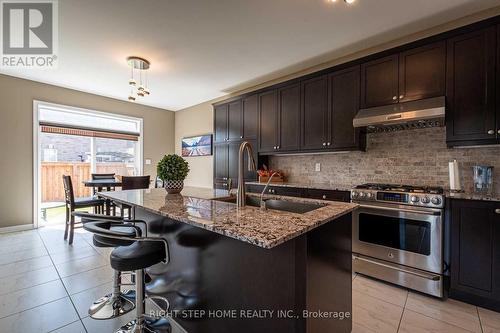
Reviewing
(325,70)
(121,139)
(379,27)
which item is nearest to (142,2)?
(325,70)

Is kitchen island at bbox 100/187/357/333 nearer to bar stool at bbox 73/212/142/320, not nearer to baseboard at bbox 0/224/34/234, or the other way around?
bar stool at bbox 73/212/142/320

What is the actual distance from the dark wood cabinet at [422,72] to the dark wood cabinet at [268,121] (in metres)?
1.71

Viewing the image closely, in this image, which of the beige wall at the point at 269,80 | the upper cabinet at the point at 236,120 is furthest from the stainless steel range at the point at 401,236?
the upper cabinet at the point at 236,120

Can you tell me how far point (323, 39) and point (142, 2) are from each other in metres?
1.98

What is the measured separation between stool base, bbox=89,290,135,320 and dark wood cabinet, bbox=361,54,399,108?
314 cm

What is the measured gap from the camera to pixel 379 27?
2.51m

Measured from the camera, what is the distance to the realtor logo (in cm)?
230

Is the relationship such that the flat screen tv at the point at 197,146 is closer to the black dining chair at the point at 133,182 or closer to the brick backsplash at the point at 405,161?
the black dining chair at the point at 133,182

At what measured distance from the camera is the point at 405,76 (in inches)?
98.7

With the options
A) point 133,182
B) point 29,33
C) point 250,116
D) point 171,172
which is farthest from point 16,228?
point 250,116

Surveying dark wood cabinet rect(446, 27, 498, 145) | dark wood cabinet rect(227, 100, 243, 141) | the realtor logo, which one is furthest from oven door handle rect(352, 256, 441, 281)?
the realtor logo

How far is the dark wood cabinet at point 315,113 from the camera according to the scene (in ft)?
10.3

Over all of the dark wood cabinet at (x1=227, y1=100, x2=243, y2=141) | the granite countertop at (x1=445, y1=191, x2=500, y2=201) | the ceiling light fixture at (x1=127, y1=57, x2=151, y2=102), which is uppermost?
the ceiling light fixture at (x1=127, y1=57, x2=151, y2=102)

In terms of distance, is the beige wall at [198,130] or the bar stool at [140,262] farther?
the beige wall at [198,130]
